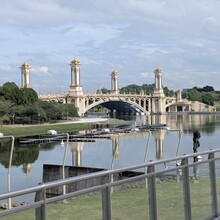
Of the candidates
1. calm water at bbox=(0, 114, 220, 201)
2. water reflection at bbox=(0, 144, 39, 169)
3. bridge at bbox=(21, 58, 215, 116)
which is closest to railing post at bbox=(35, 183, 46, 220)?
calm water at bbox=(0, 114, 220, 201)

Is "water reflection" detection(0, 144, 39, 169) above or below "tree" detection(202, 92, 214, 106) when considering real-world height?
below

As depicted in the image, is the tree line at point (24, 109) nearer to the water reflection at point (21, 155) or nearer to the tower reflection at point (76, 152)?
the water reflection at point (21, 155)

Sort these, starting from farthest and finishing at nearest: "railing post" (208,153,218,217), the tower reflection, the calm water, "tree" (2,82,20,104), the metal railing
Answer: "tree" (2,82,20,104), the tower reflection, the calm water, "railing post" (208,153,218,217), the metal railing

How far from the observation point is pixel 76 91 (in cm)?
14512

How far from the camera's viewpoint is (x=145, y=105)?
165250mm

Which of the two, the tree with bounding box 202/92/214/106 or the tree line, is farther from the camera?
the tree with bounding box 202/92/214/106

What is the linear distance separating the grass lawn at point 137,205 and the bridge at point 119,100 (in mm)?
116254

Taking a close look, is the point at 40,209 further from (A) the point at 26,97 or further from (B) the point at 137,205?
(A) the point at 26,97

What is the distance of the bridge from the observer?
13662 centimetres

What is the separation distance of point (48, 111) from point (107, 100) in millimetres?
A: 40638

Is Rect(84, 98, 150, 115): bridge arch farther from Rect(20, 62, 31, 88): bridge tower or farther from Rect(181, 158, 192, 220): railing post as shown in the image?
Rect(181, 158, 192, 220): railing post

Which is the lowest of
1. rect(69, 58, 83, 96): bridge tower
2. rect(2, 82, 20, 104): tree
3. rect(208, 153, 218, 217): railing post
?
rect(208, 153, 218, 217): railing post

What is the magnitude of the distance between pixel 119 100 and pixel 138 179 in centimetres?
13357

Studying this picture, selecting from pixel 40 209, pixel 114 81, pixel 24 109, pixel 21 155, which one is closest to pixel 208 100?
pixel 114 81
